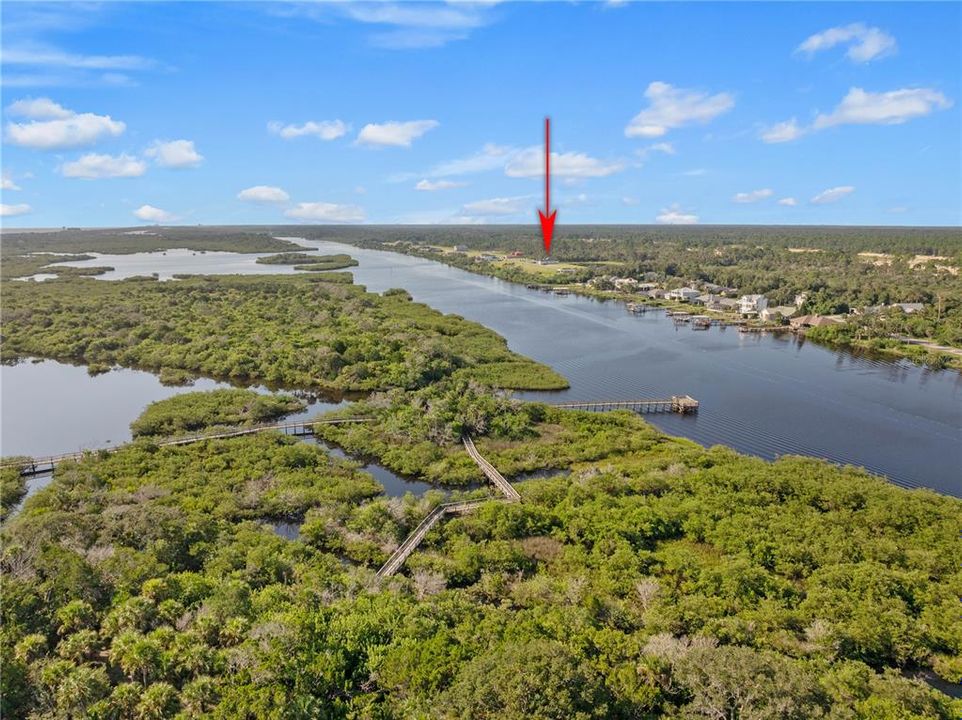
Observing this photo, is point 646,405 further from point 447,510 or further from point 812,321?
point 812,321

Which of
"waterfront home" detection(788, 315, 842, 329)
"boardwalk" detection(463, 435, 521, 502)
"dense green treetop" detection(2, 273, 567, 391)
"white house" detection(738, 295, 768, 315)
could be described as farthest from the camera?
"white house" detection(738, 295, 768, 315)

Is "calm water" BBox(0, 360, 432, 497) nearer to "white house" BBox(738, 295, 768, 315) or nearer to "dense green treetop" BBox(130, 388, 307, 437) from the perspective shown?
"dense green treetop" BBox(130, 388, 307, 437)

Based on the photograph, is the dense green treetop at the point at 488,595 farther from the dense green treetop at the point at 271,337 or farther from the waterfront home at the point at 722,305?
the waterfront home at the point at 722,305

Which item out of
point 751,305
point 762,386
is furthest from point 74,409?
point 751,305

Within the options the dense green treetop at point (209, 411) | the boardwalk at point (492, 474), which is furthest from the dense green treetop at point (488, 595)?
the dense green treetop at point (209, 411)

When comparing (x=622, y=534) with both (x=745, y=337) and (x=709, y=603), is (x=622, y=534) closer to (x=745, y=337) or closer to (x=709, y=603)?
(x=709, y=603)

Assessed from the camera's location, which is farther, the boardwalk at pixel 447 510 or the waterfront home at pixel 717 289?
the waterfront home at pixel 717 289

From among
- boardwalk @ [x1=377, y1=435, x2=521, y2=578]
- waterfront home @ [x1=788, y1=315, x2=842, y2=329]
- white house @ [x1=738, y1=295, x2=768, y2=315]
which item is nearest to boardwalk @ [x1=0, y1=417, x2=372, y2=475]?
boardwalk @ [x1=377, y1=435, x2=521, y2=578]
